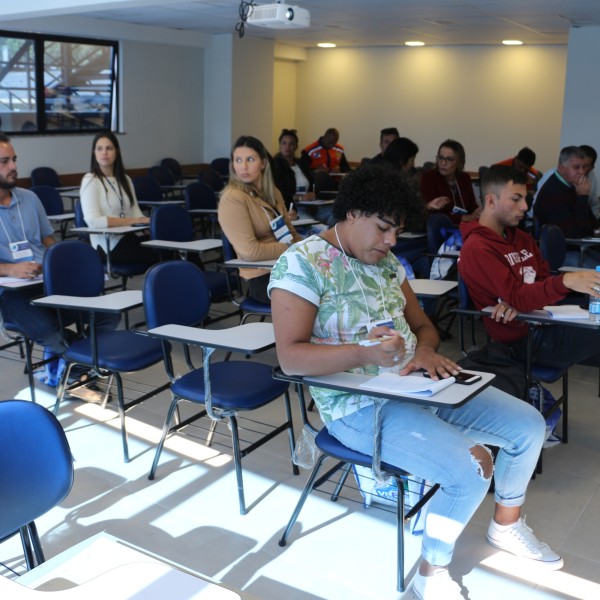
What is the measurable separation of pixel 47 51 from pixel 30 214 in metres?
6.02

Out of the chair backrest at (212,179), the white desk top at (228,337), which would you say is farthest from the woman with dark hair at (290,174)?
the white desk top at (228,337)

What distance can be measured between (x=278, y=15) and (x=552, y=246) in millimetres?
2538

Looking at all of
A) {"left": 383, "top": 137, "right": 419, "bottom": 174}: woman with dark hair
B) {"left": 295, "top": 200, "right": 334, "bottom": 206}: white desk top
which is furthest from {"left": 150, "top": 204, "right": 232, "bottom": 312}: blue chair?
{"left": 383, "top": 137, "right": 419, "bottom": 174}: woman with dark hair

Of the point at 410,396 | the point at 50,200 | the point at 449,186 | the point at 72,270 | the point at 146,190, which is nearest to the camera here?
the point at 410,396

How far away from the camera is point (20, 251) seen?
13.2 ft

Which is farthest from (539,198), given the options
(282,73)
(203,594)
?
(282,73)

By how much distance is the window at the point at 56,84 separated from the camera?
9.05m

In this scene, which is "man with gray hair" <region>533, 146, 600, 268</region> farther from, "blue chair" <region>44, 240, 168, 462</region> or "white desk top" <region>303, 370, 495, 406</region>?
"white desk top" <region>303, 370, 495, 406</region>

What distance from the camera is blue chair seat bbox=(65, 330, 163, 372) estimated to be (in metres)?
3.22

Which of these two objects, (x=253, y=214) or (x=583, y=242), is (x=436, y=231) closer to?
(x=583, y=242)

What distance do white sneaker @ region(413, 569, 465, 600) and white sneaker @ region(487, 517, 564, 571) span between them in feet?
1.29

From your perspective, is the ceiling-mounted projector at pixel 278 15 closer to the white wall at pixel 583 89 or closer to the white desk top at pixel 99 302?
the white desk top at pixel 99 302

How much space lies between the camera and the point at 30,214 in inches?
164

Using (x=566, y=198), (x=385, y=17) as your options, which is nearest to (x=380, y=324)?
(x=566, y=198)
